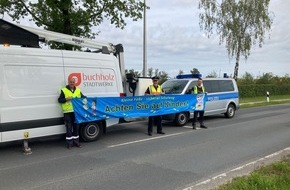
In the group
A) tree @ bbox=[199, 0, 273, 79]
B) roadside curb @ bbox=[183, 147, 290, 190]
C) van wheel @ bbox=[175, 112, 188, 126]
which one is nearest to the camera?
roadside curb @ bbox=[183, 147, 290, 190]

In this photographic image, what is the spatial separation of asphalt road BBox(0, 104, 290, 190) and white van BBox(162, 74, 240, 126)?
1.77 meters

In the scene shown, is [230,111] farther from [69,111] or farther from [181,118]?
[69,111]

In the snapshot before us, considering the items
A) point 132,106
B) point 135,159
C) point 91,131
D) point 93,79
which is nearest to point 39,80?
point 93,79

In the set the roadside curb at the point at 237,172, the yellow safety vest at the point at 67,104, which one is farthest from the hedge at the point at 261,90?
the yellow safety vest at the point at 67,104

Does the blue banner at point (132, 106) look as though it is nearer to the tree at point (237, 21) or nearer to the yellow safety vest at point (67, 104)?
the yellow safety vest at point (67, 104)

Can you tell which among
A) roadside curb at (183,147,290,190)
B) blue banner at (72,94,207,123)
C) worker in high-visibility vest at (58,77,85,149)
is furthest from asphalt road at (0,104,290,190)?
blue banner at (72,94,207,123)

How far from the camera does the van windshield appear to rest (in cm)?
1410

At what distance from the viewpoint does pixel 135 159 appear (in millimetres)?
7812

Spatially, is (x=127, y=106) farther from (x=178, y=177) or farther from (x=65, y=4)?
(x=65, y=4)

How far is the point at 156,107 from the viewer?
11875mm

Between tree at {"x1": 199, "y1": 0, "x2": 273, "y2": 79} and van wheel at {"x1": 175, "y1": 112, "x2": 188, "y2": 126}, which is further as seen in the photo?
tree at {"x1": 199, "y1": 0, "x2": 273, "y2": 79}

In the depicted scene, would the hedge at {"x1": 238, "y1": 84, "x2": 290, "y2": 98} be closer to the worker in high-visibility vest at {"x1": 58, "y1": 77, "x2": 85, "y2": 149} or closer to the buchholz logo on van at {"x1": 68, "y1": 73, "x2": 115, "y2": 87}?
the buchholz logo on van at {"x1": 68, "y1": 73, "x2": 115, "y2": 87}

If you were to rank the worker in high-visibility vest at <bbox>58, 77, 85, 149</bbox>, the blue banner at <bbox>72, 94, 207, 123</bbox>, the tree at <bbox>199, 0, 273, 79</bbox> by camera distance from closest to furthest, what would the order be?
the worker in high-visibility vest at <bbox>58, 77, 85, 149</bbox> < the blue banner at <bbox>72, 94, 207, 123</bbox> < the tree at <bbox>199, 0, 273, 79</bbox>

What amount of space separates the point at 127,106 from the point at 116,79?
904 mm
